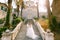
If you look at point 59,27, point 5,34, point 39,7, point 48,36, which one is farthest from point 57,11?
point 39,7

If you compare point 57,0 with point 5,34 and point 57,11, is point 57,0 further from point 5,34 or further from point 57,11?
point 5,34

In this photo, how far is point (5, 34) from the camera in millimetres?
9734

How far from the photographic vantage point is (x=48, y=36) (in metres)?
10.7

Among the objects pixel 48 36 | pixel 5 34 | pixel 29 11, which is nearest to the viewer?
pixel 5 34

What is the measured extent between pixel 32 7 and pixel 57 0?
50.1 m

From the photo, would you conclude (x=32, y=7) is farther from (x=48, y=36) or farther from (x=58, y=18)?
(x=58, y=18)

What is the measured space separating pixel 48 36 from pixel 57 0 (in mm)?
9093

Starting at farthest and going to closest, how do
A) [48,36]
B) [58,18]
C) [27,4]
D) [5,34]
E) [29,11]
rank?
[27,4] < [29,11] < [48,36] < [5,34] < [58,18]

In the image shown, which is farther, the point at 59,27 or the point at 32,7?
the point at 32,7

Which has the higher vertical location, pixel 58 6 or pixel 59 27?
pixel 58 6

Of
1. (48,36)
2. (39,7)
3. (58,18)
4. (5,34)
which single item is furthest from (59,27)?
(39,7)

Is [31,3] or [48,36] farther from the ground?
[31,3]

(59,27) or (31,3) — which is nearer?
(59,27)

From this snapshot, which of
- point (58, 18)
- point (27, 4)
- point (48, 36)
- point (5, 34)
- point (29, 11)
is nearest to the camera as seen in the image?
point (58, 18)
